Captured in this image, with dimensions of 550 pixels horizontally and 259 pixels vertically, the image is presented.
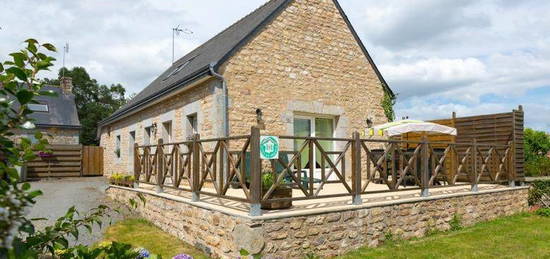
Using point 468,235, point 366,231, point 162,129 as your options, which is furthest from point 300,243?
point 162,129

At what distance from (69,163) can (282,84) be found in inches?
551

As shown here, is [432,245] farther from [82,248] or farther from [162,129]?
[162,129]

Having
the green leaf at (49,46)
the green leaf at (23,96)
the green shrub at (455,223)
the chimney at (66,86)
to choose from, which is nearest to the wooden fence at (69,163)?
the chimney at (66,86)

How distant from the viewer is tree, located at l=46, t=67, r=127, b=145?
34719 mm

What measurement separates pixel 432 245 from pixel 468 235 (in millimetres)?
1224

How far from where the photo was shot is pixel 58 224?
1.73 meters

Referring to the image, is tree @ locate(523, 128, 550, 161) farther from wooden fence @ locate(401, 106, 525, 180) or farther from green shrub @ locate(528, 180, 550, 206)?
wooden fence @ locate(401, 106, 525, 180)

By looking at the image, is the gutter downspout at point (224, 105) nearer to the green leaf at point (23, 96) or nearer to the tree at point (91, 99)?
the green leaf at point (23, 96)

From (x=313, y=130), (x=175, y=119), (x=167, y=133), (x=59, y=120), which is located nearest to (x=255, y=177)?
(x=313, y=130)

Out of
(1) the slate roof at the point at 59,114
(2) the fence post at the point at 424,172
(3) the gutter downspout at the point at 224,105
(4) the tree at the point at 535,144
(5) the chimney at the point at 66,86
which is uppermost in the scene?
(5) the chimney at the point at 66,86

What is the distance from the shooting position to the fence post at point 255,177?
4.79m

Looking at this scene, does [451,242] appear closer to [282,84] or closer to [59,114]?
[282,84]

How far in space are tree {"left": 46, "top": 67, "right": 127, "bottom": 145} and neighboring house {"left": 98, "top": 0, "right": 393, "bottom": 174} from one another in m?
26.1

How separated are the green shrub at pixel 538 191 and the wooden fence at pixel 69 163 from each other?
704 inches
